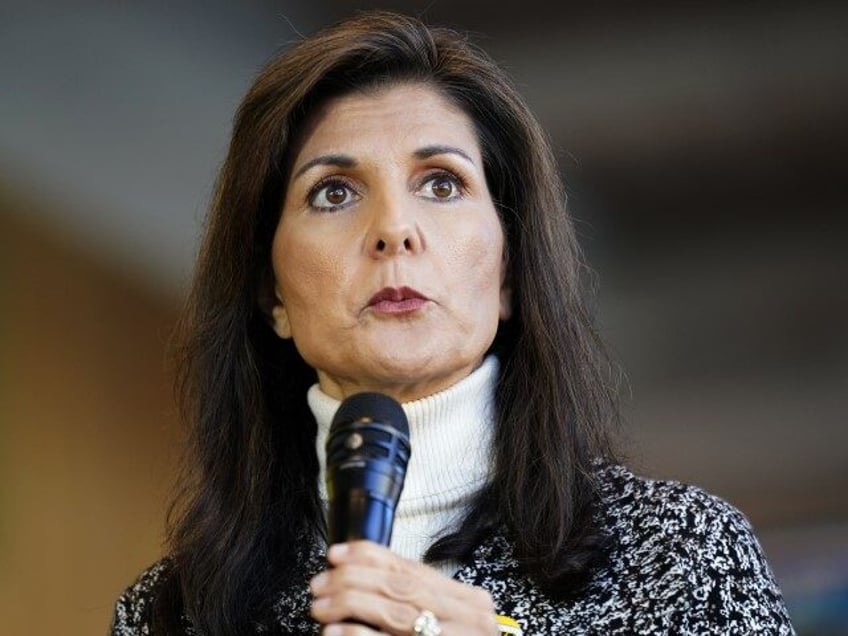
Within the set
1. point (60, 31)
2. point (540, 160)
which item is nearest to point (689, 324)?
point (60, 31)

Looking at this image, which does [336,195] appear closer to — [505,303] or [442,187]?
[442,187]

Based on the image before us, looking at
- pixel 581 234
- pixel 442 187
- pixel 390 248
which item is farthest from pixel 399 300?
pixel 581 234

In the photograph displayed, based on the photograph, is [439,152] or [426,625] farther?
[439,152]

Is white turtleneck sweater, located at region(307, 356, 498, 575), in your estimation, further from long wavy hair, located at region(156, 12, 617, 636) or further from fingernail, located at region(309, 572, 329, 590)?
fingernail, located at region(309, 572, 329, 590)

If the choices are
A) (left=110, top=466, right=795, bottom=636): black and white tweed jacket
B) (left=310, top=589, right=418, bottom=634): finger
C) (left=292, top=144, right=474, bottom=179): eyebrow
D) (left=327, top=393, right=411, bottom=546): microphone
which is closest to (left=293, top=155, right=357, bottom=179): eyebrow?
(left=292, top=144, right=474, bottom=179): eyebrow

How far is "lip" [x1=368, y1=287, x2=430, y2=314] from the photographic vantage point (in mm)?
1573

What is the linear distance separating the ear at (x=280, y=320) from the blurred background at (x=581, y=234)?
218cm

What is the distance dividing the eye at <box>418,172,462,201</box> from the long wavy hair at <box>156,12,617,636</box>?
100 millimetres

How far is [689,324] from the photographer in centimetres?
439

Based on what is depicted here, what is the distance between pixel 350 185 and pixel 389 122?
9cm

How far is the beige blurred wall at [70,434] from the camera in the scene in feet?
12.6

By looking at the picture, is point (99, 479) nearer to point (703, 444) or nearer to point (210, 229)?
point (703, 444)

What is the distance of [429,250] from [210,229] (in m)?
0.39

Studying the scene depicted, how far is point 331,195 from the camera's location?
169 cm
